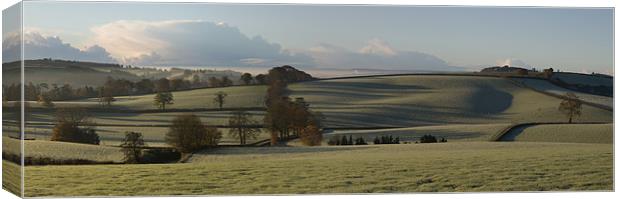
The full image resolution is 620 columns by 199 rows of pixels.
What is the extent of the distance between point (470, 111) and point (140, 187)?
4.80 metres

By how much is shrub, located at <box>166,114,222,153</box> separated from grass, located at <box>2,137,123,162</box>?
0.76 meters

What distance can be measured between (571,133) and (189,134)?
5510mm

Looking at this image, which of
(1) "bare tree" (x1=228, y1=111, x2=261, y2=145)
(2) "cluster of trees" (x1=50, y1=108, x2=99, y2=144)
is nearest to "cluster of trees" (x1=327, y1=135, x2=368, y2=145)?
(1) "bare tree" (x1=228, y1=111, x2=261, y2=145)

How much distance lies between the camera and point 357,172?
16.2 metres

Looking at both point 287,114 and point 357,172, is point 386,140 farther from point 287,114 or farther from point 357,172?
point 287,114

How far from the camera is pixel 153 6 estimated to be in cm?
1586

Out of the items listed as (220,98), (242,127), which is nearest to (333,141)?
(242,127)

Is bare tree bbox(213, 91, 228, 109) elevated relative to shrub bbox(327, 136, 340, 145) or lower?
elevated

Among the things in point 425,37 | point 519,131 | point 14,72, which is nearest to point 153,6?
point 14,72

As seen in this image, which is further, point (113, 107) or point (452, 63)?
point (452, 63)

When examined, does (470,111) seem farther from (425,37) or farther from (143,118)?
(143,118)

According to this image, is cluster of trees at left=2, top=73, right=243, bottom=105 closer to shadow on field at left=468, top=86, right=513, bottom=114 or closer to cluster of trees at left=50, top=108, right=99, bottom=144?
cluster of trees at left=50, top=108, right=99, bottom=144

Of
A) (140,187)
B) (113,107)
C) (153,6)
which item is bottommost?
(140,187)

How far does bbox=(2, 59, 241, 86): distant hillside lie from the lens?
50.4ft
